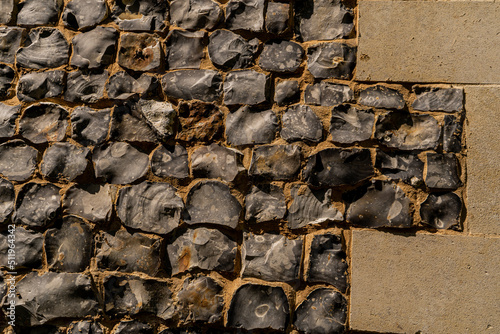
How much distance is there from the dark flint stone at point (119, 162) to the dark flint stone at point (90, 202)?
6 cm

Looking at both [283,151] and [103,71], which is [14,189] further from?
[283,151]

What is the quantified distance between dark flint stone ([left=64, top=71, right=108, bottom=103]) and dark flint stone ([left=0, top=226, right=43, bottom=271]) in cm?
60

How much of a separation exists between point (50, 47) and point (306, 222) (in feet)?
4.40

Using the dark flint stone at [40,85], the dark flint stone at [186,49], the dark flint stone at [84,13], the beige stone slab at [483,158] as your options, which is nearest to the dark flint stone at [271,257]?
the beige stone slab at [483,158]

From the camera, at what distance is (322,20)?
62.7 inches

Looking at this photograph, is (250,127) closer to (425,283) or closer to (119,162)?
(119,162)

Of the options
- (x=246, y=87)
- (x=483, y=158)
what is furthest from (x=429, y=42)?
(x=246, y=87)

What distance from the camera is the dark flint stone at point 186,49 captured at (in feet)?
5.33

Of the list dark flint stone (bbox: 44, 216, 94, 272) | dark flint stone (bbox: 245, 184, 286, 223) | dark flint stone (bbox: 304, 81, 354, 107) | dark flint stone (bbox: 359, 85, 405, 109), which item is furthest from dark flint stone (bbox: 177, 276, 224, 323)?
dark flint stone (bbox: 359, 85, 405, 109)

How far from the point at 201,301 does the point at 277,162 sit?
0.62 meters

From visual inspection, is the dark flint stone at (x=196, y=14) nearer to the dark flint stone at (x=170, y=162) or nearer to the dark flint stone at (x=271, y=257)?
the dark flint stone at (x=170, y=162)

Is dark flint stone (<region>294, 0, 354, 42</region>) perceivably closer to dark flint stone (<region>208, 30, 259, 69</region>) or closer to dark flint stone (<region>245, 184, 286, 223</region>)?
dark flint stone (<region>208, 30, 259, 69</region>)

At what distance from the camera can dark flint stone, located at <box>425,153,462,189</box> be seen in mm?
1442

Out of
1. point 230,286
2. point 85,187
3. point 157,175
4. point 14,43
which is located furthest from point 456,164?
point 14,43
